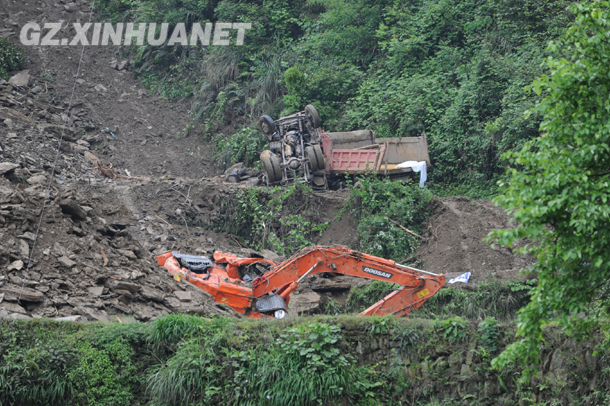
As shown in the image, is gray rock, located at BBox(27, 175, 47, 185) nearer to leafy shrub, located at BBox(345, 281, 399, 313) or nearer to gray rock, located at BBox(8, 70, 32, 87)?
leafy shrub, located at BBox(345, 281, 399, 313)

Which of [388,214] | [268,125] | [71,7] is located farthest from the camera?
[71,7]

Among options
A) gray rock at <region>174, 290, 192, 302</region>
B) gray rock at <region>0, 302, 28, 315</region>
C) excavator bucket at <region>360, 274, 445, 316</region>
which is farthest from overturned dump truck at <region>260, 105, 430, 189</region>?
gray rock at <region>0, 302, 28, 315</region>

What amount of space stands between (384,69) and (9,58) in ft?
48.9

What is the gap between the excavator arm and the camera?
37.1ft

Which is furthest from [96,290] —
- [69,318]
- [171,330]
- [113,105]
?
[113,105]

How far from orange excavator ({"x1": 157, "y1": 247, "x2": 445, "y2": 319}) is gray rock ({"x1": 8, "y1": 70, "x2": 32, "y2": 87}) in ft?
51.7

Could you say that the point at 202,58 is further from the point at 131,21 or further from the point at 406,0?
the point at 406,0

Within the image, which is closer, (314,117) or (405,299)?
(405,299)

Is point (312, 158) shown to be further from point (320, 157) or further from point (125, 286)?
point (125, 286)

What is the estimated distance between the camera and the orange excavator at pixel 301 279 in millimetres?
11328

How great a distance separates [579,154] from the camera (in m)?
6.20

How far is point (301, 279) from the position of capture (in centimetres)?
1180

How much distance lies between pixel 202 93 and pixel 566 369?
22147 millimetres

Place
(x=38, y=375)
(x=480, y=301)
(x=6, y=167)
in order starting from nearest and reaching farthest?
(x=38, y=375) < (x=480, y=301) < (x=6, y=167)
